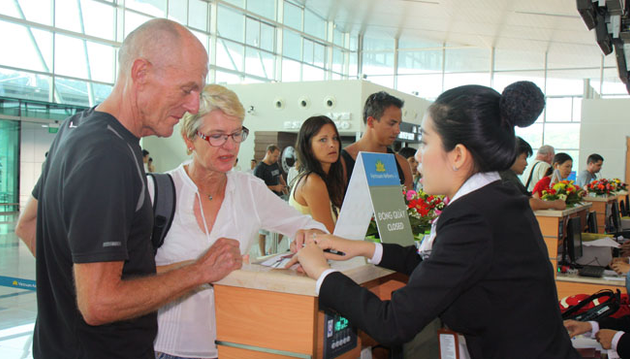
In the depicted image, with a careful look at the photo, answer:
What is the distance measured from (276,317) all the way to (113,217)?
0.67 meters

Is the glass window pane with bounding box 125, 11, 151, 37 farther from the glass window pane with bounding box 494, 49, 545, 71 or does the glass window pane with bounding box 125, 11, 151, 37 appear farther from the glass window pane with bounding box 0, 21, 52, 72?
the glass window pane with bounding box 494, 49, 545, 71

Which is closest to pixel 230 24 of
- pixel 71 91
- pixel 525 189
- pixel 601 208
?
pixel 71 91

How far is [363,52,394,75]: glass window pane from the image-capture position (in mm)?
24938

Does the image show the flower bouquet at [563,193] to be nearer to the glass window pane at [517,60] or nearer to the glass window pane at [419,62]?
the glass window pane at [517,60]

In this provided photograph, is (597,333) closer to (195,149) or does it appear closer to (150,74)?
(195,149)

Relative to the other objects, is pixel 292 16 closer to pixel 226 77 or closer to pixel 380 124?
pixel 226 77

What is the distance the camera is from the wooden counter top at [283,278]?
5.40 feet

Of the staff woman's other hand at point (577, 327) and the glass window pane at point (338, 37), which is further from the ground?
the glass window pane at point (338, 37)

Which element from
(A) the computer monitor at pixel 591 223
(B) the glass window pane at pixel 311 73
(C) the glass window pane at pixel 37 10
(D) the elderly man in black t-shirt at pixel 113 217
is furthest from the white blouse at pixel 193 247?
(B) the glass window pane at pixel 311 73

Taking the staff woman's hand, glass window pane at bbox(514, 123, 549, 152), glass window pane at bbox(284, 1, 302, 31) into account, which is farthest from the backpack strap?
glass window pane at bbox(514, 123, 549, 152)

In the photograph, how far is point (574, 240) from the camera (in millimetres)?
4691

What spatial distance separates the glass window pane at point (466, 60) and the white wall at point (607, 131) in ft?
25.0

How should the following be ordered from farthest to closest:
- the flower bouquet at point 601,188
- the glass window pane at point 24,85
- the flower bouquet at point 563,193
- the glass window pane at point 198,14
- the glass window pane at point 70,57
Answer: the glass window pane at point 198,14 → the glass window pane at point 70,57 → the glass window pane at point 24,85 → the flower bouquet at point 601,188 → the flower bouquet at point 563,193

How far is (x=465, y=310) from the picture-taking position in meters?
1.39
